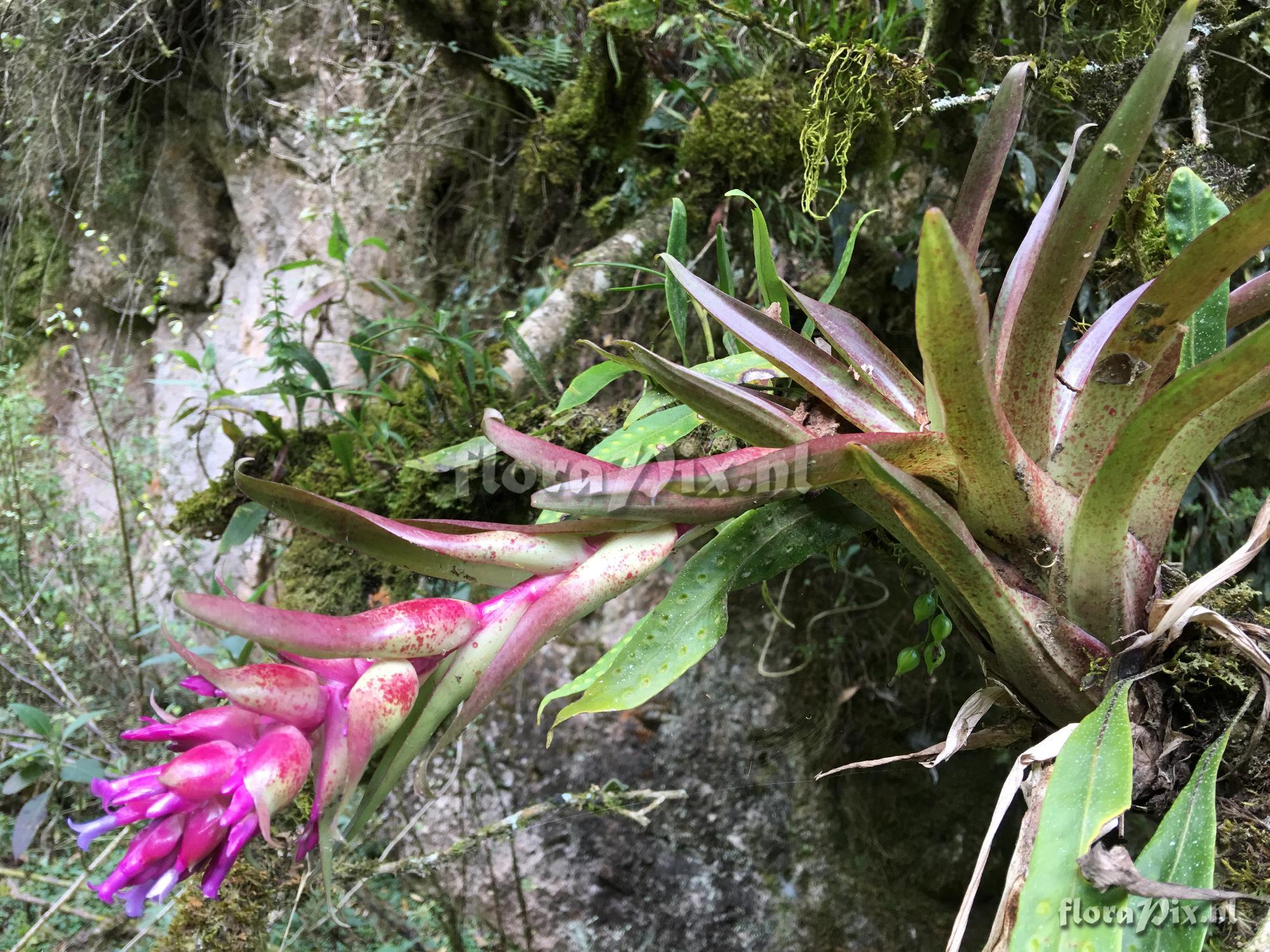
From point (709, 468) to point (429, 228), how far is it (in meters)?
1.96

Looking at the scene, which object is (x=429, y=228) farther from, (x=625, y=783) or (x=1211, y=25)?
(x=1211, y=25)

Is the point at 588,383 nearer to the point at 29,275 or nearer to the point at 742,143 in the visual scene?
the point at 742,143

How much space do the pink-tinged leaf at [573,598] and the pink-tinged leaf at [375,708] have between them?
4 centimetres

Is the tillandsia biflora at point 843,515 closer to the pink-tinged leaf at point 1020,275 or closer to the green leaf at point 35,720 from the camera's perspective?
the pink-tinged leaf at point 1020,275

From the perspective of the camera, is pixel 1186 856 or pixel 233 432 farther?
pixel 233 432

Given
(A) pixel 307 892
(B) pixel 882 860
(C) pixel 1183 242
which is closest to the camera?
(C) pixel 1183 242

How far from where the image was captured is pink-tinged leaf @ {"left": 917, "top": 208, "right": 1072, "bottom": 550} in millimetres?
428

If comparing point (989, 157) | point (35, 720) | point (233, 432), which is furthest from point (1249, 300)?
point (35, 720)

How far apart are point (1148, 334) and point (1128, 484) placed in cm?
11

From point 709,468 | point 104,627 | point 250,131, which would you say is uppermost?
point 250,131

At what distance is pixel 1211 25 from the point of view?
0.87 m

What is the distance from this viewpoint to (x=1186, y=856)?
439 mm

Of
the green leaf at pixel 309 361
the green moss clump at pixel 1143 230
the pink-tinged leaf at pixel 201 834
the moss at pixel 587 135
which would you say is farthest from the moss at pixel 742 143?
the pink-tinged leaf at pixel 201 834

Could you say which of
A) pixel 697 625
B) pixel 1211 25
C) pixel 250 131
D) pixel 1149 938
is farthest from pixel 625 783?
pixel 250 131
